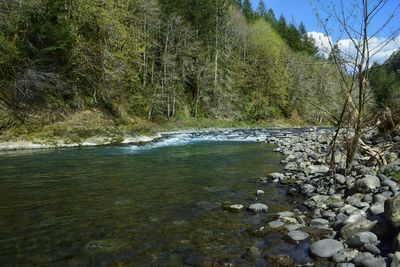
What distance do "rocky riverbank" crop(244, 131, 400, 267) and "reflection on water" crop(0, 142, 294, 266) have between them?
0.71 m

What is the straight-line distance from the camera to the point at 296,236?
618 cm

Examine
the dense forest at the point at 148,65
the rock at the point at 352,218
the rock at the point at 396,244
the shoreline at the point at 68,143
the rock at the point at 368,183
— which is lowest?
the shoreline at the point at 68,143

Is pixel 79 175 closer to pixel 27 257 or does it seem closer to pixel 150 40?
pixel 27 257

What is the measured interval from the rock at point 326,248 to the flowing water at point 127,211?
1060 mm

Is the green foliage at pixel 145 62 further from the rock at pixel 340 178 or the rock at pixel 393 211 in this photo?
the rock at pixel 393 211

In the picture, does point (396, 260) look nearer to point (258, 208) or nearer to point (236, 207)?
point (258, 208)

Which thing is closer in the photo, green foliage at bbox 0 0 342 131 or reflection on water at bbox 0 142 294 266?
reflection on water at bbox 0 142 294 266

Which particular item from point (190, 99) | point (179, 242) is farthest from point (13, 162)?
→ point (190, 99)

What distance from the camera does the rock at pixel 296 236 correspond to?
20.0ft

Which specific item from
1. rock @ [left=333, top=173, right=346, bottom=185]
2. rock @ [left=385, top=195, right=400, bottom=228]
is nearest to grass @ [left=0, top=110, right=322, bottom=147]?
rock @ [left=333, top=173, right=346, bottom=185]

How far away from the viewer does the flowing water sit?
568cm

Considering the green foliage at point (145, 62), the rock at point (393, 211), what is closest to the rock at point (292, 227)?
the rock at point (393, 211)

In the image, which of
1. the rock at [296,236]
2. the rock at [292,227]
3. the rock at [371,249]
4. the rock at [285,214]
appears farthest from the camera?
the rock at [285,214]

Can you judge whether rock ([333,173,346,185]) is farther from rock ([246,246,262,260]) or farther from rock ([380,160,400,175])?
rock ([246,246,262,260])
